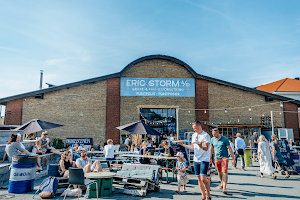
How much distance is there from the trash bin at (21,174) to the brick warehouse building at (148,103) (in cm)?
1354

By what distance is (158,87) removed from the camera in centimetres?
2117

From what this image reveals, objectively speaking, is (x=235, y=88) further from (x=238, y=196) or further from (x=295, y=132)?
(x=238, y=196)

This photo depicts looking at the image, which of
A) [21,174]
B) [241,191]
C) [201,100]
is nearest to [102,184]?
[21,174]

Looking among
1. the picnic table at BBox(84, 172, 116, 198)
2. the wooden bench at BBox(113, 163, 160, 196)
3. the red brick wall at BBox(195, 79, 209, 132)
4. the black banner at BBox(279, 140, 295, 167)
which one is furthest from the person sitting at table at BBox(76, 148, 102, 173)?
the red brick wall at BBox(195, 79, 209, 132)

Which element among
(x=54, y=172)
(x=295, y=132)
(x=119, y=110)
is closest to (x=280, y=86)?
(x=295, y=132)

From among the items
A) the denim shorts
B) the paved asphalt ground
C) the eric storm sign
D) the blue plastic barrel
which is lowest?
the paved asphalt ground

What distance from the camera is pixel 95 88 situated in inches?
816

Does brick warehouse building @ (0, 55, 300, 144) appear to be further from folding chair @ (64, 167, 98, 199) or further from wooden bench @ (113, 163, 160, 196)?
folding chair @ (64, 167, 98, 199)

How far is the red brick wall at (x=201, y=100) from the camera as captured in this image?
838 inches

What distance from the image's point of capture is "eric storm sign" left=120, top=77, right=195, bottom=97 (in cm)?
2094

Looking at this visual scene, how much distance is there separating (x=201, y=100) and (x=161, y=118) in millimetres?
4153

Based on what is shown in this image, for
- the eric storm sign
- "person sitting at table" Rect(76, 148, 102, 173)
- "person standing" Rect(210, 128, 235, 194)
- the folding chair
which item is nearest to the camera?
the folding chair

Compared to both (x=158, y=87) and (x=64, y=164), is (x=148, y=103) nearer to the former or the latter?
(x=158, y=87)

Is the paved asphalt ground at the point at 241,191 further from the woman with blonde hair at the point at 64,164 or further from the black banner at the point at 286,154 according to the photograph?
the black banner at the point at 286,154
